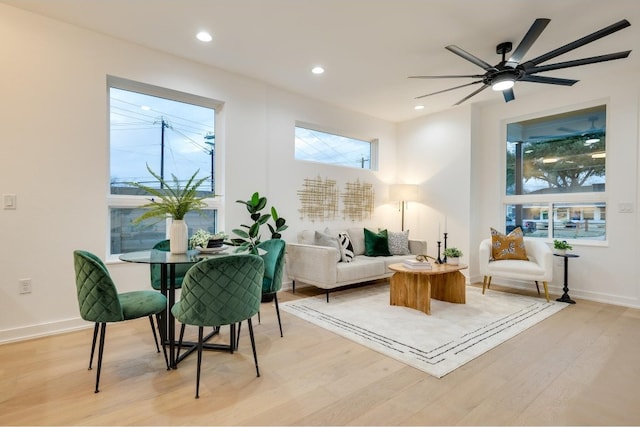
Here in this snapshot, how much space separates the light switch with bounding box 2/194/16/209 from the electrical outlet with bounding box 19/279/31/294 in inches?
25.1

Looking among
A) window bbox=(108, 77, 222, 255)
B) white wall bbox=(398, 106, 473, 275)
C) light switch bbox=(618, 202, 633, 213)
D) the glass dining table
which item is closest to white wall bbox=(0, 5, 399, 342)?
window bbox=(108, 77, 222, 255)

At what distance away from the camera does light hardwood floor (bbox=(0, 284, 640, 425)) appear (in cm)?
172

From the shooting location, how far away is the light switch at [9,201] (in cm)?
272

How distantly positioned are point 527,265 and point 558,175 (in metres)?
1.52

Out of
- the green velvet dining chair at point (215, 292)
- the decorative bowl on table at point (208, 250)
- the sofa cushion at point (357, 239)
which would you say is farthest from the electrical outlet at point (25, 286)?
the sofa cushion at point (357, 239)

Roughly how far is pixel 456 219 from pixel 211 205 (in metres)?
3.74

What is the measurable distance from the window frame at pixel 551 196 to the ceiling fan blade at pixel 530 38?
2.29 meters

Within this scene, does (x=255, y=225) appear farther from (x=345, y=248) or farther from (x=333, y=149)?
(x=333, y=149)

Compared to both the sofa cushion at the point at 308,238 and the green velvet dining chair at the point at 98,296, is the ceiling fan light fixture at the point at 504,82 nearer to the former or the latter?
the sofa cushion at the point at 308,238

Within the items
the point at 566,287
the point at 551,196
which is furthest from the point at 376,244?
the point at 551,196

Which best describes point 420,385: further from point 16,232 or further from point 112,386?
point 16,232

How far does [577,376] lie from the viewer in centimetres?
215

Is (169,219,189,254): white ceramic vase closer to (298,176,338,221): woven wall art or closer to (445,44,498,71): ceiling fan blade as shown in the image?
(298,176,338,221): woven wall art

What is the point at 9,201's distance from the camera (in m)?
2.73
